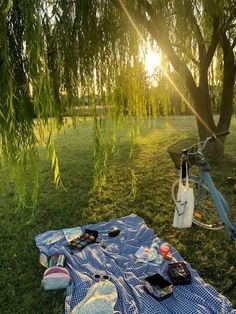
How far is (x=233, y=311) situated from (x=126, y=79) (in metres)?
1.91

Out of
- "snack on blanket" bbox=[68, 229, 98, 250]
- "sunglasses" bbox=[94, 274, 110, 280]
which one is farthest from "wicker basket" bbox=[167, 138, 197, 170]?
"sunglasses" bbox=[94, 274, 110, 280]

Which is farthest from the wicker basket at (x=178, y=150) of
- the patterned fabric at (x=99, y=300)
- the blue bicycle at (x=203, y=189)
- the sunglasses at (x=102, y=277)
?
Answer: the patterned fabric at (x=99, y=300)

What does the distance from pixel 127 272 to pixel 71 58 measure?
1827 mm

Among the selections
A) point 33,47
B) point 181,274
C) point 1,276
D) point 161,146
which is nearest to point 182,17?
point 33,47

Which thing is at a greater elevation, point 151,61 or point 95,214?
point 151,61

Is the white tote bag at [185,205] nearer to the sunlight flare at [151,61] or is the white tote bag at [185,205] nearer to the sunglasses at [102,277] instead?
the sunglasses at [102,277]

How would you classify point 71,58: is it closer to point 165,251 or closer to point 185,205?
point 185,205

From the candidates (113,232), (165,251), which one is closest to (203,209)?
(165,251)

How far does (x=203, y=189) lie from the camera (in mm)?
3623

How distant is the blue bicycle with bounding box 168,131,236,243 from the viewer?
322 cm

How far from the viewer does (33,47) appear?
1672mm

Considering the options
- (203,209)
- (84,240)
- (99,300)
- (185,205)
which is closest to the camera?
(99,300)

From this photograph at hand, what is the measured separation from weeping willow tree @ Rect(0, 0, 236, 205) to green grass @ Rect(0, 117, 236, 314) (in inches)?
14.4

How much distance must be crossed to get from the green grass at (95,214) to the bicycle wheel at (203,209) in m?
0.12
